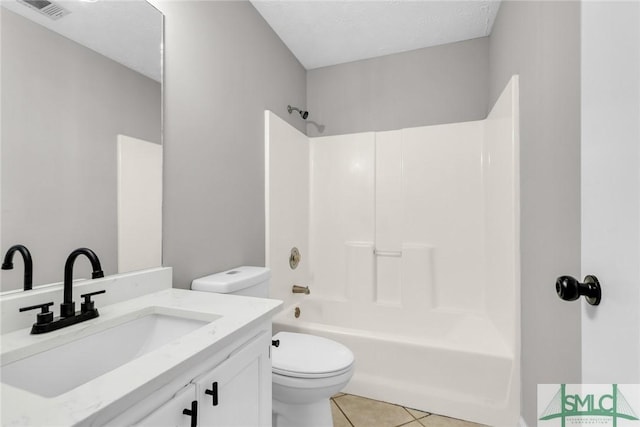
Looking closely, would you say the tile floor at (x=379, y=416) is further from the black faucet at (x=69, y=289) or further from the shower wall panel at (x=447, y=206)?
the black faucet at (x=69, y=289)

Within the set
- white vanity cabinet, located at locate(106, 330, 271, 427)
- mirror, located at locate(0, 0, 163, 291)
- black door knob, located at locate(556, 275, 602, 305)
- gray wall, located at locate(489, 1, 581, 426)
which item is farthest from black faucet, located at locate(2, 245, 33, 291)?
gray wall, located at locate(489, 1, 581, 426)

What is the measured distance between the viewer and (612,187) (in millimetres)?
646

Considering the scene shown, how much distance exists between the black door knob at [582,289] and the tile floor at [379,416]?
1279 millimetres

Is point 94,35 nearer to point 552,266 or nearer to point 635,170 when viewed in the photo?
point 635,170

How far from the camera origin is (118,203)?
43.1 inches

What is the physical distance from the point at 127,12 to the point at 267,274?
1331mm

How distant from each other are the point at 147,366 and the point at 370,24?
2379mm

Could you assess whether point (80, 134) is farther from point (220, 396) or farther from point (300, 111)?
point (300, 111)

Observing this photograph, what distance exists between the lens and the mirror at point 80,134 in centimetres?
82

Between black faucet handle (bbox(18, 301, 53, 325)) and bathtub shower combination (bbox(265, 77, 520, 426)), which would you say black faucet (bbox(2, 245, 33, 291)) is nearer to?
black faucet handle (bbox(18, 301, 53, 325))

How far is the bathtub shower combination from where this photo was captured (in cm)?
162

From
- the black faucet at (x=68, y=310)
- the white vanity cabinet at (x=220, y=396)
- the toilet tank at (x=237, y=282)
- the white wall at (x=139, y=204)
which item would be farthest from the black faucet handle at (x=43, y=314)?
the toilet tank at (x=237, y=282)

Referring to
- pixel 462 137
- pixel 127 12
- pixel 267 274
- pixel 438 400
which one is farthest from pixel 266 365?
pixel 462 137

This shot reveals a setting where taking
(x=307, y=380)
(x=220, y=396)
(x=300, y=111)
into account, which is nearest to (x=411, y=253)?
(x=307, y=380)
